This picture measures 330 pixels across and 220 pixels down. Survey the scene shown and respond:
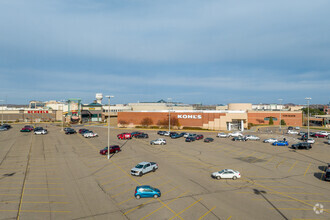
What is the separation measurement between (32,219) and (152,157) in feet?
68.9

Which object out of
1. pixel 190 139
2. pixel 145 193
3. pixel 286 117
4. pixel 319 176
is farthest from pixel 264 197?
pixel 286 117

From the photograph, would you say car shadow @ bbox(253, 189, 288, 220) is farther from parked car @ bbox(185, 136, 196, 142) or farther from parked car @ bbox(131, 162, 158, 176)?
parked car @ bbox(185, 136, 196, 142)

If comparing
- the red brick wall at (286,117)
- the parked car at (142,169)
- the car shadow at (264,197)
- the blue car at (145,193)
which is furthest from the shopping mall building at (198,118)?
the blue car at (145,193)

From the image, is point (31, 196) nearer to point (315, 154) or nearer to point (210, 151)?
point (210, 151)

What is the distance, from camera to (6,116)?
106688mm

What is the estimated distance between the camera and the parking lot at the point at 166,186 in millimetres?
17594

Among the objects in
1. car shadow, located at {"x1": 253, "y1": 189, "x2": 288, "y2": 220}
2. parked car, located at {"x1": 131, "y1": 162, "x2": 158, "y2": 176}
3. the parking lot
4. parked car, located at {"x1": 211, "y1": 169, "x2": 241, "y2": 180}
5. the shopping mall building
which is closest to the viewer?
car shadow, located at {"x1": 253, "y1": 189, "x2": 288, "y2": 220}

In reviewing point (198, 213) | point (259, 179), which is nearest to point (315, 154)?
point (259, 179)

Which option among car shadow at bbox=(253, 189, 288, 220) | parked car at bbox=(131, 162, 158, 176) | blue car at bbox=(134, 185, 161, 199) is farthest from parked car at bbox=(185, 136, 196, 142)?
blue car at bbox=(134, 185, 161, 199)

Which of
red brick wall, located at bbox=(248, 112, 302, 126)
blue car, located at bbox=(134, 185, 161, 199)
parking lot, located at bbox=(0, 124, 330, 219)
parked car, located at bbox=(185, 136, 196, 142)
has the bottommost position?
parking lot, located at bbox=(0, 124, 330, 219)

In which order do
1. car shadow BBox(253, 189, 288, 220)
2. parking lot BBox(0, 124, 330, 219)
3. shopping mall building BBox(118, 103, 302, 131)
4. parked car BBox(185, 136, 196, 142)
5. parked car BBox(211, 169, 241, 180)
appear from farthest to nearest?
shopping mall building BBox(118, 103, 302, 131) < parked car BBox(185, 136, 196, 142) < parked car BBox(211, 169, 241, 180) < parking lot BBox(0, 124, 330, 219) < car shadow BBox(253, 189, 288, 220)

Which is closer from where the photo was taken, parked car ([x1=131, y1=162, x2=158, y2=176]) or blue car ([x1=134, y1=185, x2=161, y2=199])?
blue car ([x1=134, y1=185, x2=161, y2=199])

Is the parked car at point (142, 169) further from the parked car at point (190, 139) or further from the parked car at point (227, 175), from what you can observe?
the parked car at point (190, 139)

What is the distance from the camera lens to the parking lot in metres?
→ 17.6
